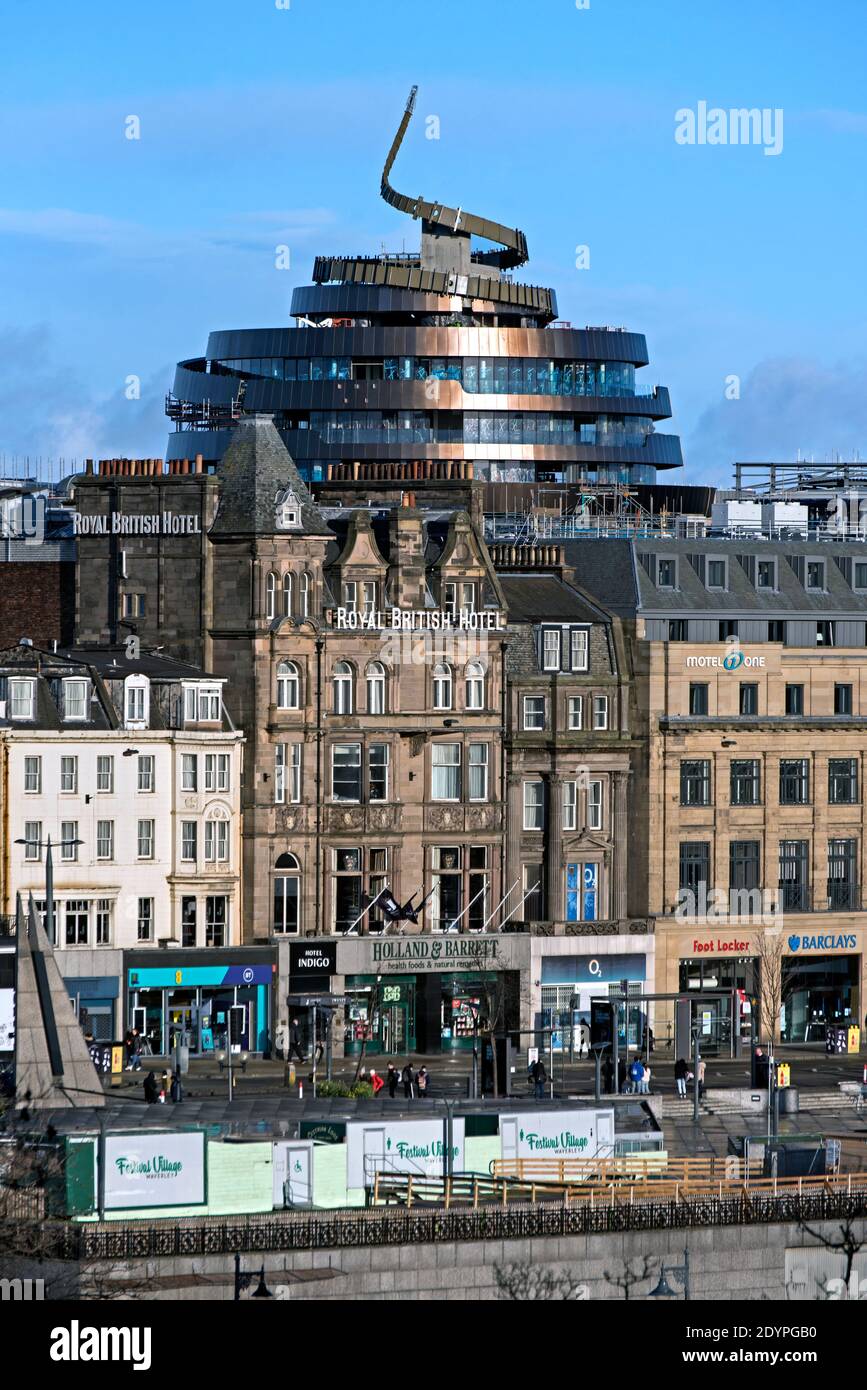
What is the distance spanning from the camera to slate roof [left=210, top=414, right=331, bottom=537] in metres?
132

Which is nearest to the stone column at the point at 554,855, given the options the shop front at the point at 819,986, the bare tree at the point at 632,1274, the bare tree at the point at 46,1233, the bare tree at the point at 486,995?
the bare tree at the point at 486,995

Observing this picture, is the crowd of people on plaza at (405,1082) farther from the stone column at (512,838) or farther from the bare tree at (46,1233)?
the bare tree at (46,1233)

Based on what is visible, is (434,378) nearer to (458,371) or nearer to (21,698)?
(458,371)

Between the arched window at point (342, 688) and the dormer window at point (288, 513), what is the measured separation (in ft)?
17.2

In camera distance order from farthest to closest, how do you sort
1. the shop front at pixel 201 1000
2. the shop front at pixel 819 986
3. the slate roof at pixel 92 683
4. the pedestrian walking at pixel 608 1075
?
the shop front at pixel 819 986, the shop front at pixel 201 1000, the slate roof at pixel 92 683, the pedestrian walking at pixel 608 1075

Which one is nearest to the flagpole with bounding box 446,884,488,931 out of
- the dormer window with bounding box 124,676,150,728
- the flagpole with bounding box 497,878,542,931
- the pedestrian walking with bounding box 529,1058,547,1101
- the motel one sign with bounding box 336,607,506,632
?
the flagpole with bounding box 497,878,542,931

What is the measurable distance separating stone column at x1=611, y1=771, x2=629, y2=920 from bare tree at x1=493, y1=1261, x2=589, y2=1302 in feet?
153

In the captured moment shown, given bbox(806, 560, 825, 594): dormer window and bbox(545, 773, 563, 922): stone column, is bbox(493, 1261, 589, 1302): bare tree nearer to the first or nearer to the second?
bbox(545, 773, 563, 922): stone column

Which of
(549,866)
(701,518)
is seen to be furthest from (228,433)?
(549,866)

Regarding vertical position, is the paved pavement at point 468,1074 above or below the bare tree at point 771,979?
below

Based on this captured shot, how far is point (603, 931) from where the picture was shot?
136875 millimetres

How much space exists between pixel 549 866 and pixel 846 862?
44.5ft

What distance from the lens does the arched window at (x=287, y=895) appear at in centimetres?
13200

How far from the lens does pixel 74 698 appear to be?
128 metres
